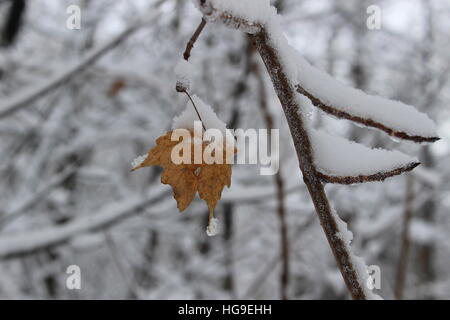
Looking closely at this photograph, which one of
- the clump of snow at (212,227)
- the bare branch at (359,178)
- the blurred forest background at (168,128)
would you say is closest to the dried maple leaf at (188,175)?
the clump of snow at (212,227)

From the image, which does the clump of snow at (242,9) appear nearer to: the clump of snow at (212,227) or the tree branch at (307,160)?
the tree branch at (307,160)

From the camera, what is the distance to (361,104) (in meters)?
0.30

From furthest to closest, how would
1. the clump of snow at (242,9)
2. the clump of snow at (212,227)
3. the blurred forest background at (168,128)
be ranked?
the blurred forest background at (168,128) → the clump of snow at (212,227) → the clump of snow at (242,9)

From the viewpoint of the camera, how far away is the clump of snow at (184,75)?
305 millimetres

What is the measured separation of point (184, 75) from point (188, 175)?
0.11 metres

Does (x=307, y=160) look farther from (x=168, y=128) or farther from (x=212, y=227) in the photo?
(x=168, y=128)

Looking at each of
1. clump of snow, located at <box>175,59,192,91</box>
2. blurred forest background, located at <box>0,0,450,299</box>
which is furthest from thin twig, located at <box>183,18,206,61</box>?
blurred forest background, located at <box>0,0,450,299</box>

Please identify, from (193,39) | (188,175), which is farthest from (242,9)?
(188,175)

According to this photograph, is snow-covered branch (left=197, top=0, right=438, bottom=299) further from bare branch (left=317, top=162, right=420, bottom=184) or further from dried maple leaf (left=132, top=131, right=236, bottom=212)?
dried maple leaf (left=132, top=131, right=236, bottom=212)

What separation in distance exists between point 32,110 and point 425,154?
12.1 ft

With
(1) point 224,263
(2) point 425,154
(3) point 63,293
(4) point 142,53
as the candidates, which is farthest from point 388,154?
(2) point 425,154

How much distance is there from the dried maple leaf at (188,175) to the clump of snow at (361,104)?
0.10 metres

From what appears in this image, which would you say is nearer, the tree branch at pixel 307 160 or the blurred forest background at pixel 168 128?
the tree branch at pixel 307 160

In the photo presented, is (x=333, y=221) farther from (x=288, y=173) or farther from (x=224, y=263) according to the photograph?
(x=224, y=263)
